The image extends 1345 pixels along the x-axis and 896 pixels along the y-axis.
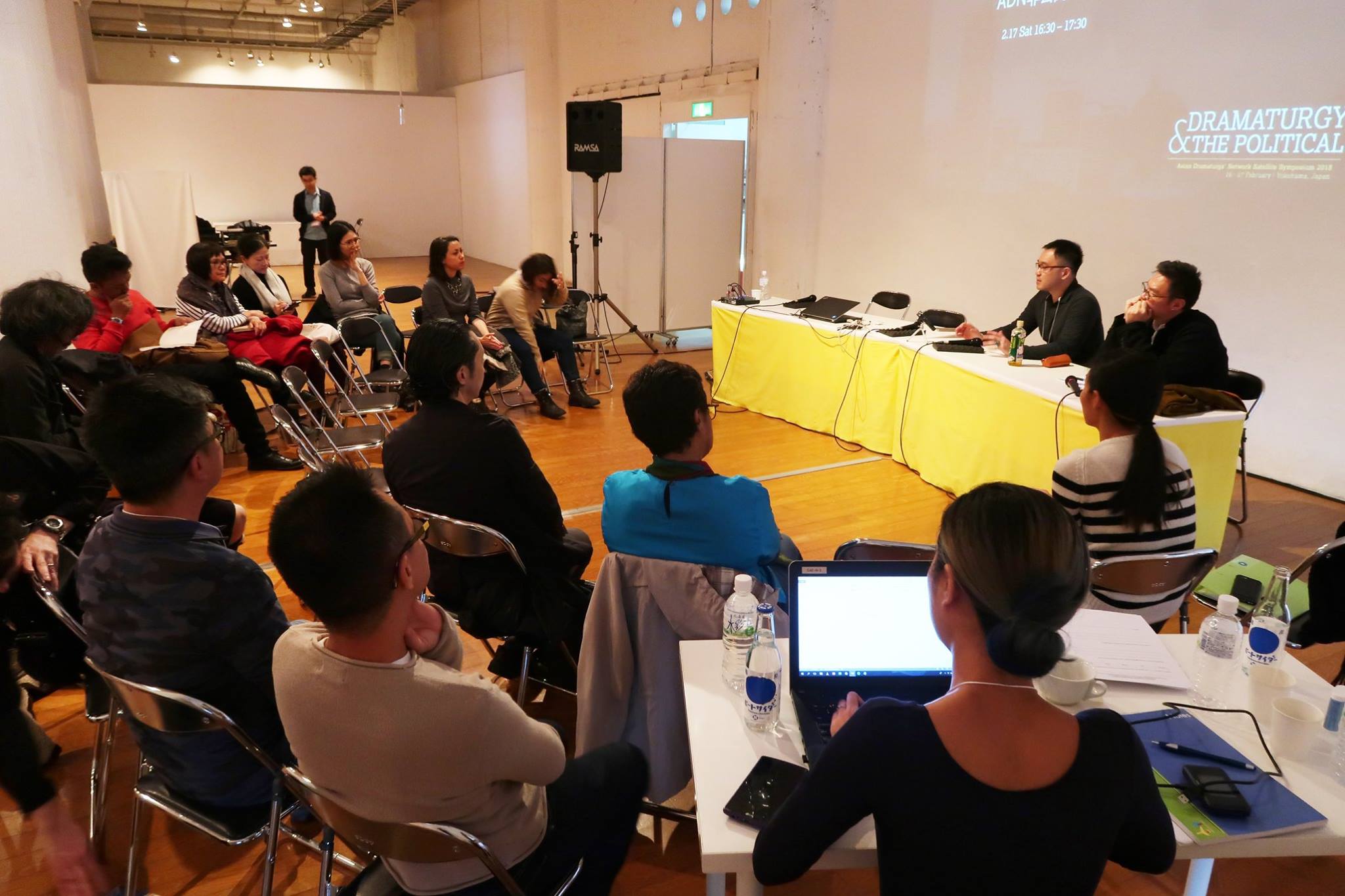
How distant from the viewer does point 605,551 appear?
3.63 m

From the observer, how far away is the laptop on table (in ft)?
5.22

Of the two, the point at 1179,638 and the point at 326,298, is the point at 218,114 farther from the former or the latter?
the point at 1179,638

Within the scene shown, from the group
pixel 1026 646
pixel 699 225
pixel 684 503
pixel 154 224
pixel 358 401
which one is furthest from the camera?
pixel 154 224

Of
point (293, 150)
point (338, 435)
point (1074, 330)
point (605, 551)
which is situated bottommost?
point (605, 551)

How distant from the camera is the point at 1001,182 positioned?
588 centimetres

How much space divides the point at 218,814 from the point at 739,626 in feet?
3.74

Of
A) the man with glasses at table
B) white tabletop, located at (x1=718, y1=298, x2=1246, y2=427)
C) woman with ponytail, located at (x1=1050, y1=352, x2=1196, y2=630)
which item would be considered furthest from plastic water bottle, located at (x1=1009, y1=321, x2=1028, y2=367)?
woman with ponytail, located at (x1=1050, y1=352, x2=1196, y2=630)

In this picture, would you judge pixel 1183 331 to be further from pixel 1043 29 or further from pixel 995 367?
pixel 1043 29

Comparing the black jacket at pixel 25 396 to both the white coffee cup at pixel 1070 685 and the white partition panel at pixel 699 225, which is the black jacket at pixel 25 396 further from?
the white partition panel at pixel 699 225

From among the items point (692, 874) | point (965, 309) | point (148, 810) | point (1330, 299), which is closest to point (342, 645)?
point (692, 874)

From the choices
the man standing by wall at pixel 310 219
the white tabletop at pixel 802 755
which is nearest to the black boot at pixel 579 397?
the white tabletop at pixel 802 755

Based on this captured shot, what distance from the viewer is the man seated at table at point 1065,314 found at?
14.0 feet

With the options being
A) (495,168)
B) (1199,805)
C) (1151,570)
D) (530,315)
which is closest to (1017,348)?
(1151,570)

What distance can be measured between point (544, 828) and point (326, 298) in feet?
16.4
